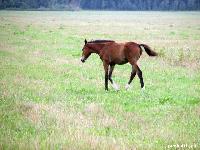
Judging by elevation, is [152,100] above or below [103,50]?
below

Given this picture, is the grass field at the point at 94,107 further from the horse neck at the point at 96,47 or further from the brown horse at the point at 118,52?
the horse neck at the point at 96,47

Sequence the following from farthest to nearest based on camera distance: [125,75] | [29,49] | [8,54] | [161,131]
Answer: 1. [29,49]
2. [8,54]
3. [125,75]
4. [161,131]

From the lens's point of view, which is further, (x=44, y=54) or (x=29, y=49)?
(x=29, y=49)

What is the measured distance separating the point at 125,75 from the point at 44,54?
8304 millimetres

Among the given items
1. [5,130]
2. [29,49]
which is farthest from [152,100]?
[29,49]

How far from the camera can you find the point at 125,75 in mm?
18594

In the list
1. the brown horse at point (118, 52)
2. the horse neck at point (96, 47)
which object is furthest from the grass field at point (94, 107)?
the horse neck at point (96, 47)

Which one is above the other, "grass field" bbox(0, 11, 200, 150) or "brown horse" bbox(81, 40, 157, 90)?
"brown horse" bbox(81, 40, 157, 90)

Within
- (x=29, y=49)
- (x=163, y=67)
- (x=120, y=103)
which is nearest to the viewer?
(x=120, y=103)

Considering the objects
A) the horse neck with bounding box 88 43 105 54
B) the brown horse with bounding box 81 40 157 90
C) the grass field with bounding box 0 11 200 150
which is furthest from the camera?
the horse neck with bounding box 88 43 105 54

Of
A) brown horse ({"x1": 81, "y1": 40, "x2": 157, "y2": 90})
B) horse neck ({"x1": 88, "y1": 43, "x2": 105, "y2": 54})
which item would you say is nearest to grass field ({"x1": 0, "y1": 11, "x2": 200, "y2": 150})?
brown horse ({"x1": 81, "y1": 40, "x2": 157, "y2": 90})

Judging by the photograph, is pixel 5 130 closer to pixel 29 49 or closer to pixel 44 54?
pixel 44 54

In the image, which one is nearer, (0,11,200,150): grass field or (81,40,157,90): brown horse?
(0,11,200,150): grass field

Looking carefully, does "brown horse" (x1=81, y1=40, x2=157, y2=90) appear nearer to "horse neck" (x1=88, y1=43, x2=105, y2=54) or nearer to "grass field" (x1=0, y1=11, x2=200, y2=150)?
"horse neck" (x1=88, y1=43, x2=105, y2=54)
